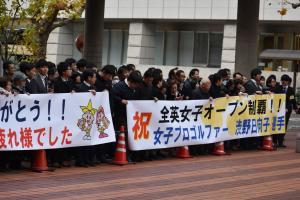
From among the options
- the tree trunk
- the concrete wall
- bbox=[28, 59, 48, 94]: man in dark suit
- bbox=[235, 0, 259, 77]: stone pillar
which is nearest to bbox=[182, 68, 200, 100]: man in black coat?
bbox=[28, 59, 48, 94]: man in dark suit

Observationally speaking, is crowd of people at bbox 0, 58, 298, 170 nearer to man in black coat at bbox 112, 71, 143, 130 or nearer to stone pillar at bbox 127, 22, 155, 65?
man in black coat at bbox 112, 71, 143, 130

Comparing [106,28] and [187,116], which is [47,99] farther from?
[106,28]

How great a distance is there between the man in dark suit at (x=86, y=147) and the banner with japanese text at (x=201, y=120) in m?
0.78

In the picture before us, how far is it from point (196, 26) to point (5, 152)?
30422 millimetres

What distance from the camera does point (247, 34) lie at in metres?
22.2

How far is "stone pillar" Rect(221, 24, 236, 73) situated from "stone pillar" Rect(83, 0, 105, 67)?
601 inches

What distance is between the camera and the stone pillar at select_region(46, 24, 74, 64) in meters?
44.5

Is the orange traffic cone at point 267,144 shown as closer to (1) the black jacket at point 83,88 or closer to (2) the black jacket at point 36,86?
(1) the black jacket at point 83,88

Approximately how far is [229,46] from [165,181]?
87.5 feet

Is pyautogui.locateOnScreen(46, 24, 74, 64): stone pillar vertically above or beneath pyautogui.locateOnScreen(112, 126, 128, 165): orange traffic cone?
above

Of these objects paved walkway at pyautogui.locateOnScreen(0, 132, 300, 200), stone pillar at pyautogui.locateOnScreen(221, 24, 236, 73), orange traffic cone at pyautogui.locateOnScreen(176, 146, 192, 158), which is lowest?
paved walkway at pyautogui.locateOnScreen(0, 132, 300, 200)

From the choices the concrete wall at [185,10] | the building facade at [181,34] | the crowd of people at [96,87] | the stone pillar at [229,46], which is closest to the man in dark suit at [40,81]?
the crowd of people at [96,87]

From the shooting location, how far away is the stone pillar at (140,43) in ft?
135

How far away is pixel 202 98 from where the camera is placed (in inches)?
600
